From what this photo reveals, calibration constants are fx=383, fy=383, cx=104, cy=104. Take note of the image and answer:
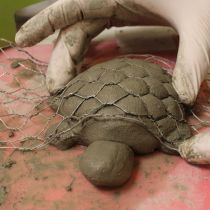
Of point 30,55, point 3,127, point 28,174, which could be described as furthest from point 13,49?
point 28,174

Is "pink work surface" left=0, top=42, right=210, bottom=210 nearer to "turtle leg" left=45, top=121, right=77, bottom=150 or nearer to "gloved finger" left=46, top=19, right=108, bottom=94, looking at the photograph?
"turtle leg" left=45, top=121, right=77, bottom=150

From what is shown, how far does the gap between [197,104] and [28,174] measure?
0.44m

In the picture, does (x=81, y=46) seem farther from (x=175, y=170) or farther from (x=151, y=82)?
(x=175, y=170)

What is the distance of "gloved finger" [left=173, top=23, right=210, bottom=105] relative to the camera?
850 millimetres

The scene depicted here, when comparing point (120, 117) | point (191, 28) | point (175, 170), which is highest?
point (191, 28)

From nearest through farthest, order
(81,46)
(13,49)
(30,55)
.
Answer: (81,46), (30,55), (13,49)

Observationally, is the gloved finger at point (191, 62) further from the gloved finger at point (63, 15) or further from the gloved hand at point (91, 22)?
the gloved finger at point (63, 15)

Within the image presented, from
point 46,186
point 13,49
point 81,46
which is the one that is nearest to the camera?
point 46,186

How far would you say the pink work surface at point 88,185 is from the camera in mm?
727

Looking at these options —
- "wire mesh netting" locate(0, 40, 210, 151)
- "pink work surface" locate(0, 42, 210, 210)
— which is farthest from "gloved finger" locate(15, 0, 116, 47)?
"pink work surface" locate(0, 42, 210, 210)

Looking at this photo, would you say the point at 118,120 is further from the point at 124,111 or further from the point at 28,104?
the point at 28,104

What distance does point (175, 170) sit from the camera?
2.61 feet

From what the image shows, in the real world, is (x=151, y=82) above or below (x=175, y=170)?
above

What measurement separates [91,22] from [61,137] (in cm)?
40
